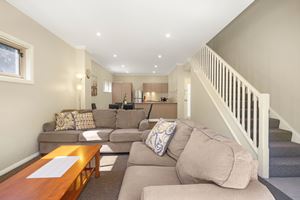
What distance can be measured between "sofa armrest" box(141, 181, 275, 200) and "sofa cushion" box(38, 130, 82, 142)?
2.89 meters

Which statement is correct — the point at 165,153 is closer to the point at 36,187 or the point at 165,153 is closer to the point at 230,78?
the point at 36,187

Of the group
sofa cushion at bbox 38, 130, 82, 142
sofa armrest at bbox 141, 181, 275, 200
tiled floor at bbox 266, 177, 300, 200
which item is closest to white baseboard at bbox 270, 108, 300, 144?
tiled floor at bbox 266, 177, 300, 200

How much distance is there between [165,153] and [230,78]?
2.03 m


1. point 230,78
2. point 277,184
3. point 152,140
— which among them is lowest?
point 277,184

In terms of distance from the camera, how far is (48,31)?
4031 mm

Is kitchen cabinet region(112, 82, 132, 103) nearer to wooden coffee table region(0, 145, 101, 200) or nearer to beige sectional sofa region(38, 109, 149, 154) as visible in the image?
beige sectional sofa region(38, 109, 149, 154)

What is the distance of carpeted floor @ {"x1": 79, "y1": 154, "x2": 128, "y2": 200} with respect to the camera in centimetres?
208

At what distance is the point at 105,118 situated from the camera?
4.17m

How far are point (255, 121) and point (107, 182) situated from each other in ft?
7.13

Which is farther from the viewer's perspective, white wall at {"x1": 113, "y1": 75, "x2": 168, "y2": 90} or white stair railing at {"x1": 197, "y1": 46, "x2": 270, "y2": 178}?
white wall at {"x1": 113, "y1": 75, "x2": 168, "y2": 90}

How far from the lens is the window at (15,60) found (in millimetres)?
2920

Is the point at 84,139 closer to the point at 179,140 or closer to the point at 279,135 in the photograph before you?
the point at 179,140

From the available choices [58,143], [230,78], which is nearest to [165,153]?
[230,78]

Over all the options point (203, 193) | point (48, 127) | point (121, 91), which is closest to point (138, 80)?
point (121, 91)
